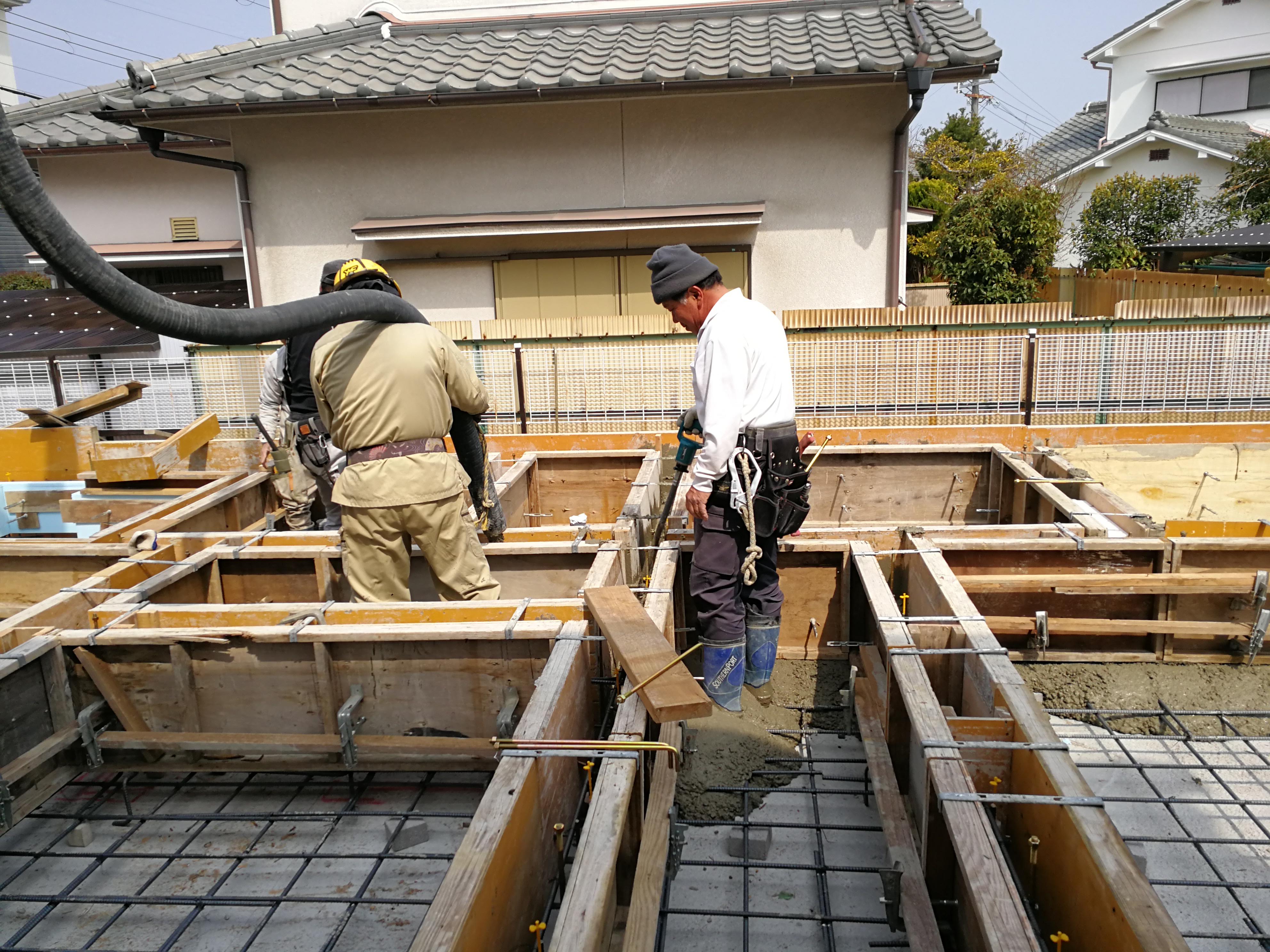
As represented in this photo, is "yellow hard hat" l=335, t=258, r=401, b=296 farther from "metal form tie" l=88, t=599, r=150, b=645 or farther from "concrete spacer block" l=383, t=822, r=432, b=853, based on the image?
Result: "concrete spacer block" l=383, t=822, r=432, b=853

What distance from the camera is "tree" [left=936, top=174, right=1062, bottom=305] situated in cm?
1432

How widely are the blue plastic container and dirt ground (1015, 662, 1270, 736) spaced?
1.39 m

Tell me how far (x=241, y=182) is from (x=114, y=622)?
25.9ft

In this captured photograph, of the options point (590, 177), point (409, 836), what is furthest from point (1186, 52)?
point (409, 836)

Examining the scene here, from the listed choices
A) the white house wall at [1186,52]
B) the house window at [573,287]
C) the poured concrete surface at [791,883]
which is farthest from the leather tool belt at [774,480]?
the white house wall at [1186,52]

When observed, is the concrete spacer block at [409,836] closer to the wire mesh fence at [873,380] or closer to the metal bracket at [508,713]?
the metal bracket at [508,713]

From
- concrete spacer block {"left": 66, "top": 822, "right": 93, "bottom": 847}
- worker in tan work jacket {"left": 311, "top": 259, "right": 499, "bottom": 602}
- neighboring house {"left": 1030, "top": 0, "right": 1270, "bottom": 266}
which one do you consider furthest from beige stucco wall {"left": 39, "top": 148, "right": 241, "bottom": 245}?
neighboring house {"left": 1030, "top": 0, "right": 1270, "bottom": 266}

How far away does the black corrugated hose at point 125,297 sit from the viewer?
1.65 metres

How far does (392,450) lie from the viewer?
12.6ft

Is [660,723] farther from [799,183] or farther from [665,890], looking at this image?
[799,183]

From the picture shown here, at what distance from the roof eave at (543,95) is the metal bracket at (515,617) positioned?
21.9 feet

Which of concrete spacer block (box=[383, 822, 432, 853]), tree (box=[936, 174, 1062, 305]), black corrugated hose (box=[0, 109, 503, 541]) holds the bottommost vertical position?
concrete spacer block (box=[383, 822, 432, 853])

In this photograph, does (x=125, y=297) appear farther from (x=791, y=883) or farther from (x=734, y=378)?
(x=791, y=883)

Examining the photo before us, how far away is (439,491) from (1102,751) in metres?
2.97
